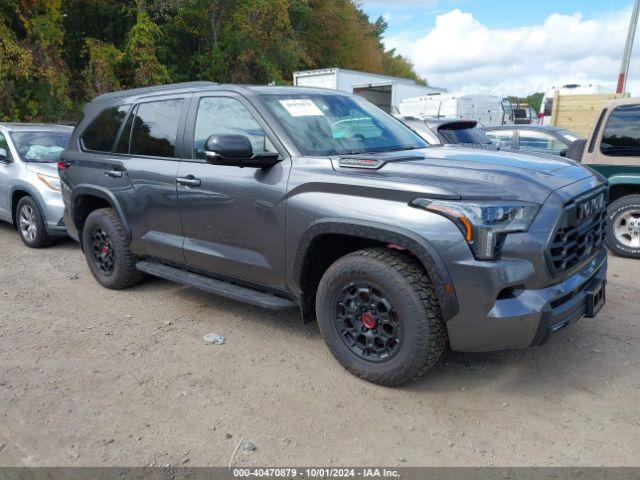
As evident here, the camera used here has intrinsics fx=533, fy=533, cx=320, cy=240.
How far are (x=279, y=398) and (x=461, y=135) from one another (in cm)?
589

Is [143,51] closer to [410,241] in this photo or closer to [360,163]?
[360,163]

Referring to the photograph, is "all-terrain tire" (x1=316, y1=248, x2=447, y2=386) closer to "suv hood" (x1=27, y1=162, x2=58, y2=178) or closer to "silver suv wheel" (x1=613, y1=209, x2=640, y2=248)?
"silver suv wheel" (x1=613, y1=209, x2=640, y2=248)

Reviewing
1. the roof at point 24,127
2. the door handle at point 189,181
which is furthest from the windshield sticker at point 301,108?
the roof at point 24,127

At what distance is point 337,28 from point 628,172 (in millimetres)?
30759

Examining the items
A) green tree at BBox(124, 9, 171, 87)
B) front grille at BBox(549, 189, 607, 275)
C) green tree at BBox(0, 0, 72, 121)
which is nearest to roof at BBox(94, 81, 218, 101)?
front grille at BBox(549, 189, 607, 275)

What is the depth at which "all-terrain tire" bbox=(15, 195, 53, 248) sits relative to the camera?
6766mm

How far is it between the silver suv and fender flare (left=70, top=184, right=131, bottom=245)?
1.58 metres

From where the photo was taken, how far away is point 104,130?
16.6ft

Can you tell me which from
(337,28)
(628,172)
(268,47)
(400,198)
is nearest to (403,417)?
(400,198)

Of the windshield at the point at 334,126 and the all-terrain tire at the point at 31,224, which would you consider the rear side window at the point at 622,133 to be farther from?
the all-terrain tire at the point at 31,224

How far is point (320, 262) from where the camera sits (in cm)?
353

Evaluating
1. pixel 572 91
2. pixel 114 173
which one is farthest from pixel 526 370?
pixel 572 91

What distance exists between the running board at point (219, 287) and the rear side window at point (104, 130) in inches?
47.5

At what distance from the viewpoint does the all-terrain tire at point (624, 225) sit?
20.4 feet
